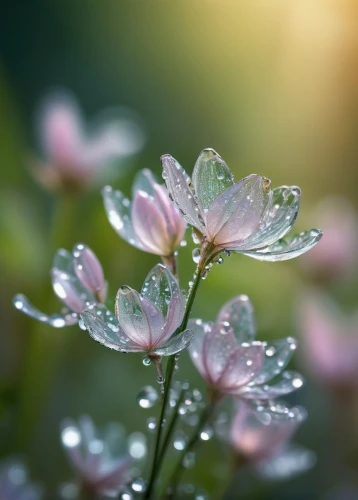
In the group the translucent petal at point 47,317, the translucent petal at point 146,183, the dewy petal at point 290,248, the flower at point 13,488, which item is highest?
the translucent petal at point 146,183

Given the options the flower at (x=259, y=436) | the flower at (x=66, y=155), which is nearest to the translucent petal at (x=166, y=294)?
the flower at (x=259, y=436)

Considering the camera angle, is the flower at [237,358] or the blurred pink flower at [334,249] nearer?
the flower at [237,358]

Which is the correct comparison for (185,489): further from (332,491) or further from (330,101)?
(330,101)

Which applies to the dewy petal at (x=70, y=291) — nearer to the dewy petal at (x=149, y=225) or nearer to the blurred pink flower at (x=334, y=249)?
the dewy petal at (x=149, y=225)

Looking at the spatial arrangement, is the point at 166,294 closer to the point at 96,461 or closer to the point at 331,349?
the point at 96,461

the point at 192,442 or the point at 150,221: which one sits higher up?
the point at 150,221

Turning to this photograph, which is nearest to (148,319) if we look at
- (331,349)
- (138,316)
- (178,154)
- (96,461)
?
(138,316)

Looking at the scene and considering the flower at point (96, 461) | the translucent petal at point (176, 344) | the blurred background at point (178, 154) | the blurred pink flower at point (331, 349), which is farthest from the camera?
the blurred background at point (178, 154)
